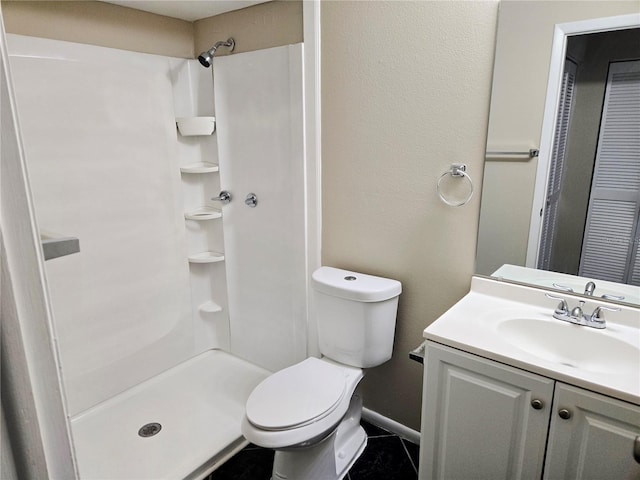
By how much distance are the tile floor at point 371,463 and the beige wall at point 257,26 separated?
1.90 m

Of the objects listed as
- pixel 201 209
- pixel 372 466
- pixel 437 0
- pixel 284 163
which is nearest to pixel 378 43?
pixel 437 0

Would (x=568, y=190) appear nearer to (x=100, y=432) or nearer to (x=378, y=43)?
(x=378, y=43)

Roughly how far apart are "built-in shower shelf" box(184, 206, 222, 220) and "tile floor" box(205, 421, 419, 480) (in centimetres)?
122

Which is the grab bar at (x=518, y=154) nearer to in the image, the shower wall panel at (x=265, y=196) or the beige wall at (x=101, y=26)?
the shower wall panel at (x=265, y=196)

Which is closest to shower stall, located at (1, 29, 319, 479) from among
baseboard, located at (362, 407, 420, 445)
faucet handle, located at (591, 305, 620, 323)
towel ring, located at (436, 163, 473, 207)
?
baseboard, located at (362, 407, 420, 445)

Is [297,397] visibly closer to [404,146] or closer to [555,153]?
[404,146]

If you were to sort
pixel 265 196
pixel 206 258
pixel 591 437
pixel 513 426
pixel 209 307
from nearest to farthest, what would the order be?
pixel 591 437
pixel 513 426
pixel 265 196
pixel 206 258
pixel 209 307

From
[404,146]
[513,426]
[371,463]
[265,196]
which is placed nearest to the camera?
[513,426]

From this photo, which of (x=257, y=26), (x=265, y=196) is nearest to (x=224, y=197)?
(x=265, y=196)

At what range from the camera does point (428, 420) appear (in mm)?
1405

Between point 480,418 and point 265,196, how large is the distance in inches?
56.3

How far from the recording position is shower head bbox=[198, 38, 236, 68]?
2.12 m

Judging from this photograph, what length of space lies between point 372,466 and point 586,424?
1.00 meters

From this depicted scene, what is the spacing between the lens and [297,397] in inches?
62.3
